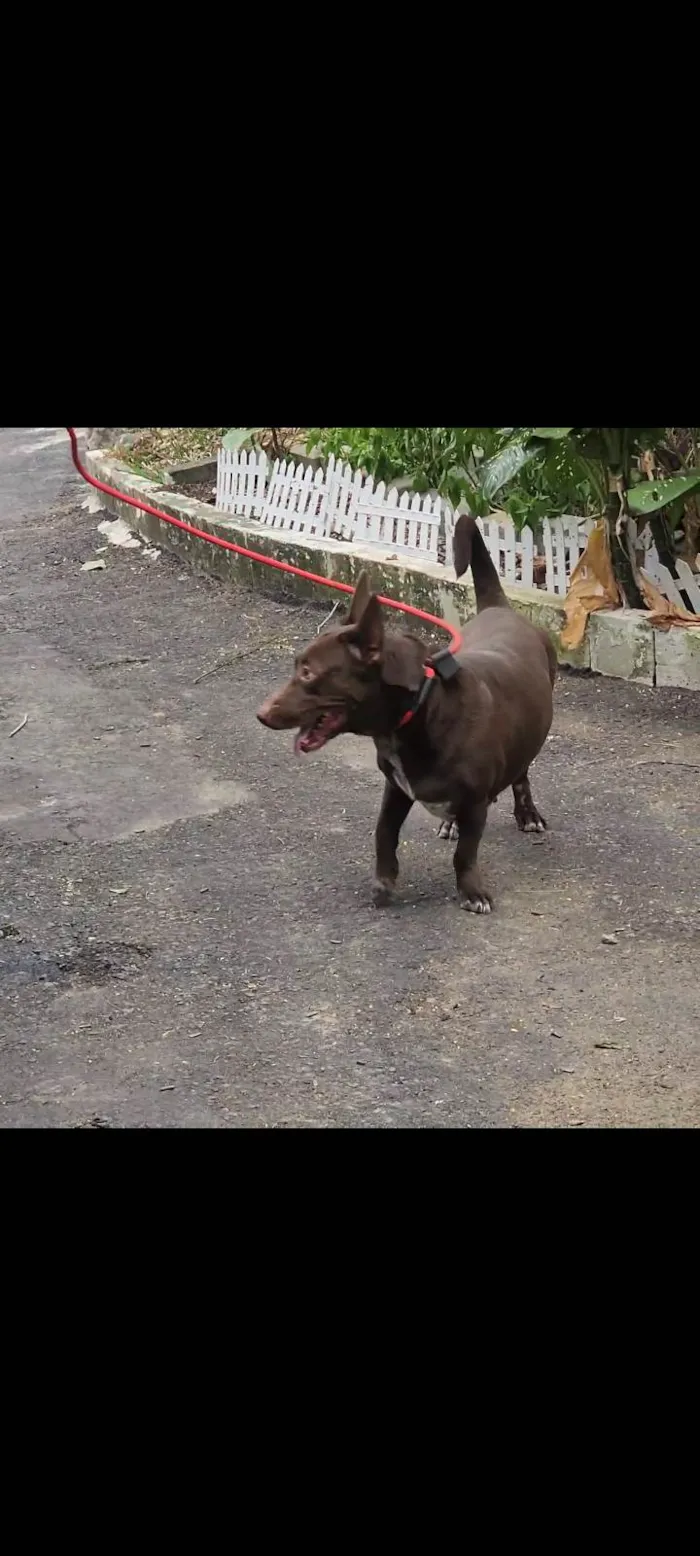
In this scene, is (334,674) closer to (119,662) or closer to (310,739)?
(310,739)

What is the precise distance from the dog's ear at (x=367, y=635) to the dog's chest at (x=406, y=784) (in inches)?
15.2

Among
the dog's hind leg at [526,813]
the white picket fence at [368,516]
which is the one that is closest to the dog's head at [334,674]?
the dog's hind leg at [526,813]

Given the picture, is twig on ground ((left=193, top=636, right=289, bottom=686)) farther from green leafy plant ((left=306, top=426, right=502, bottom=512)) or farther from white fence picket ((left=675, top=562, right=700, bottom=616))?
white fence picket ((left=675, top=562, right=700, bottom=616))

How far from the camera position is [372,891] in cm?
621

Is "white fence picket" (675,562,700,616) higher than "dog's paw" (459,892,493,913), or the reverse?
"white fence picket" (675,562,700,616)

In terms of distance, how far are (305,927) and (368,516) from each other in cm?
494

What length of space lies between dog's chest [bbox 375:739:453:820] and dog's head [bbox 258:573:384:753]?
0.30 m

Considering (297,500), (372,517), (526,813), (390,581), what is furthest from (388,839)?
(297,500)

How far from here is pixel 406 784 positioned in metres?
6.00

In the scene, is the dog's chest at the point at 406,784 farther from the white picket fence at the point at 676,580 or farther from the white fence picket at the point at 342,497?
the white fence picket at the point at 342,497

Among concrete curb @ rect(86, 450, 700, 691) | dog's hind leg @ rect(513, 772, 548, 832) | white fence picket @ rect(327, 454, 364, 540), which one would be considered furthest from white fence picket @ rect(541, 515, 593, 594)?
dog's hind leg @ rect(513, 772, 548, 832)

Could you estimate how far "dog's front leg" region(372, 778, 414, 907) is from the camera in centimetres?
A: 611

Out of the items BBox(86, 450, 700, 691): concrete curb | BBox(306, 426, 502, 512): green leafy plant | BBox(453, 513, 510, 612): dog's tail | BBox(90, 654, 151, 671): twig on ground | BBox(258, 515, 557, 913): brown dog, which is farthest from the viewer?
BBox(90, 654, 151, 671): twig on ground

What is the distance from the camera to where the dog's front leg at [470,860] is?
5980 millimetres
